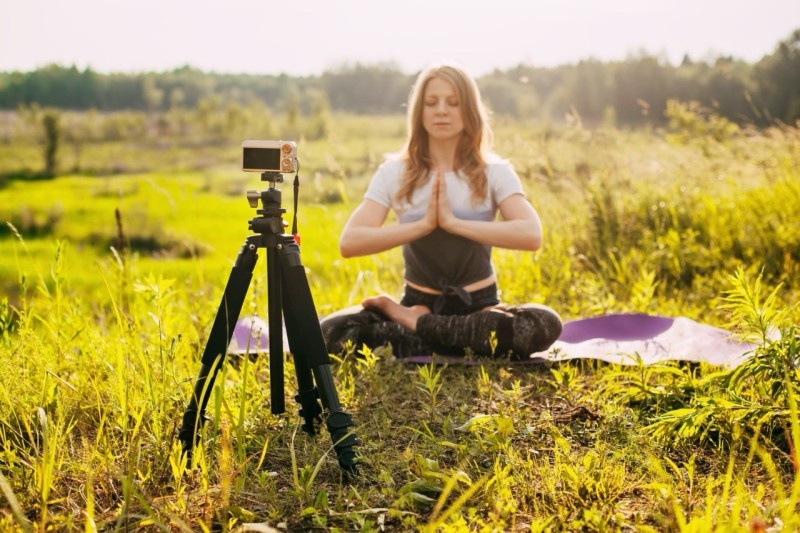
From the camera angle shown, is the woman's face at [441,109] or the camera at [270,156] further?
the woman's face at [441,109]

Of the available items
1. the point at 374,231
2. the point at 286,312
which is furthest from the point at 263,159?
the point at 374,231

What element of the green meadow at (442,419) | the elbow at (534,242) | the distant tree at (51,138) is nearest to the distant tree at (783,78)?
the green meadow at (442,419)

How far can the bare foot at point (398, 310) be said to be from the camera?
3869mm

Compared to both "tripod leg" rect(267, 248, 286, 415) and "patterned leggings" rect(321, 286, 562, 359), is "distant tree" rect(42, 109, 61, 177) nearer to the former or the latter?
"patterned leggings" rect(321, 286, 562, 359)

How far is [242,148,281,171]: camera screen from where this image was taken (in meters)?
2.31

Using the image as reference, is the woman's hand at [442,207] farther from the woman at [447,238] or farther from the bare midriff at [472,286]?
the bare midriff at [472,286]

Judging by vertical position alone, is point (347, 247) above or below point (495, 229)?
below

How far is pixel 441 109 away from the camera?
382cm

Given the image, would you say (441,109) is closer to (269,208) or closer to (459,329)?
(459,329)

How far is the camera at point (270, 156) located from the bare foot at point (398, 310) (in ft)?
5.57

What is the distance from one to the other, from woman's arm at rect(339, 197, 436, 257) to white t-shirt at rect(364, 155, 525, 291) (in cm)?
8

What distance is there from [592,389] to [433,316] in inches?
34.8

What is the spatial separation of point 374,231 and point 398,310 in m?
0.48

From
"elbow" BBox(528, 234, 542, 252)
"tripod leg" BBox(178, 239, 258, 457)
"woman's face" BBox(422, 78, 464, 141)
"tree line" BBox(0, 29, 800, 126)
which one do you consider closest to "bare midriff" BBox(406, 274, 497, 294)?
"elbow" BBox(528, 234, 542, 252)
